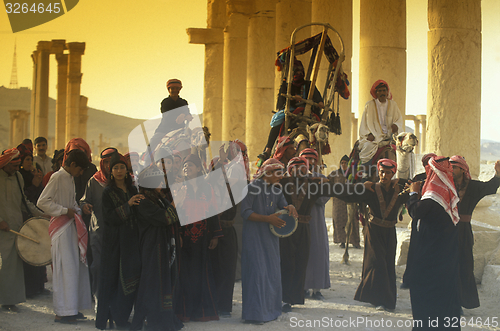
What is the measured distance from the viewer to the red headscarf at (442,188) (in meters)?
4.62

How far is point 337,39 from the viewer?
1175cm

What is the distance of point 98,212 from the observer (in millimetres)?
5527

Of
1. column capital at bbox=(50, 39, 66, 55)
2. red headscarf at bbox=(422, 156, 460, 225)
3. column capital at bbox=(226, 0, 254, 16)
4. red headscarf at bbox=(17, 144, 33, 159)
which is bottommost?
red headscarf at bbox=(422, 156, 460, 225)

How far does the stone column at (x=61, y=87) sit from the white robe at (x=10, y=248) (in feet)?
73.7

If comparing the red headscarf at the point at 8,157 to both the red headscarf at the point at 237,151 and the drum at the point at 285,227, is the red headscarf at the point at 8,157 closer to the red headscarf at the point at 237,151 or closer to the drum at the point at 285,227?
the red headscarf at the point at 237,151

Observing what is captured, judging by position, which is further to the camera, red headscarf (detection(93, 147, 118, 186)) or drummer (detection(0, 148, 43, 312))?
drummer (detection(0, 148, 43, 312))

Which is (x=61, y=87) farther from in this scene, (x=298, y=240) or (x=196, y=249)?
(x=196, y=249)

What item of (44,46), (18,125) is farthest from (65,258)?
(18,125)

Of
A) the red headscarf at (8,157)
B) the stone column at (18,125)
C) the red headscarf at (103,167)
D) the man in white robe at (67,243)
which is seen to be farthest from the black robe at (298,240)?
the stone column at (18,125)

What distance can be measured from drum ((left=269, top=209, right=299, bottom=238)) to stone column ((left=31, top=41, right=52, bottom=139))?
23.2 metres

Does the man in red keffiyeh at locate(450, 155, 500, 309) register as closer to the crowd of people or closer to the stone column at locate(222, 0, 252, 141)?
the crowd of people

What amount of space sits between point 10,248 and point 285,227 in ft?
10.2

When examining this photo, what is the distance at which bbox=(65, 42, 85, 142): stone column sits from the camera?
26141 millimetres

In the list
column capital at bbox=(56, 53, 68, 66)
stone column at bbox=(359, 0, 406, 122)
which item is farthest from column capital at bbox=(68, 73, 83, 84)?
stone column at bbox=(359, 0, 406, 122)
